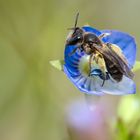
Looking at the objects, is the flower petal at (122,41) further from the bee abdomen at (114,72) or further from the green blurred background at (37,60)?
the green blurred background at (37,60)

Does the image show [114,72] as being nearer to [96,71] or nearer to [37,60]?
[96,71]

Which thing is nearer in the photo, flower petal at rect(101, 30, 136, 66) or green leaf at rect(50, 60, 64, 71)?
green leaf at rect(50, 60, 64, 71)

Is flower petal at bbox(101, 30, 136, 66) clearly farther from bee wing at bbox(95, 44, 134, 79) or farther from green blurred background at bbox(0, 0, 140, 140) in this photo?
green blurred background at bbox(0, 0, 140, 140)

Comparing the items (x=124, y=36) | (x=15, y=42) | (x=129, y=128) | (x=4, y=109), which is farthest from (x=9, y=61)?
(x=129, y=128)

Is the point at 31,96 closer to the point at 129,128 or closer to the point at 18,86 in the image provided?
the point at 18,86

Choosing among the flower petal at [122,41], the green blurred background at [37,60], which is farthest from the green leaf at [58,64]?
the green blurred background at [37,60]

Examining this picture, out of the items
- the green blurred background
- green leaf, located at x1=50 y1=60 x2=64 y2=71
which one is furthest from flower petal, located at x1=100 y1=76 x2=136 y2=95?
the green blurred background

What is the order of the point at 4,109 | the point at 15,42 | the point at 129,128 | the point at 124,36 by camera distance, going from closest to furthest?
the point at 129,128 → the point at 124,36 → the point at 4,109 → the point at 15,42

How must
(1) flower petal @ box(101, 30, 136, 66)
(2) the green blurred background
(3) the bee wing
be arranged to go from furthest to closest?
(2) the green blurred background
(1) flower petal @ box(101, 30, 136, 66)
(3) the bee wing
